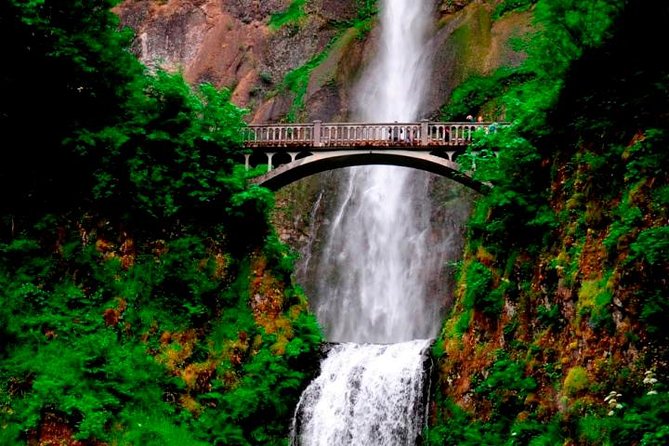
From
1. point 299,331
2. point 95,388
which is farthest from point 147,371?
point 299,331

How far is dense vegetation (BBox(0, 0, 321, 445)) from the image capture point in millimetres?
14742

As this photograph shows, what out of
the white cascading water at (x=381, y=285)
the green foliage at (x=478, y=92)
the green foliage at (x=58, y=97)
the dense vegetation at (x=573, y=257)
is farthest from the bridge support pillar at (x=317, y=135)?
the green foliage at (x=478, y=92)

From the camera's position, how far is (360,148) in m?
19.9

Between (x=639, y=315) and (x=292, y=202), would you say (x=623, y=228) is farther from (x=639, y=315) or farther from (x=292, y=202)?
(x=292, y=202)

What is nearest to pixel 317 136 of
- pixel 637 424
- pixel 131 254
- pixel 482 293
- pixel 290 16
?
pixel 131 254

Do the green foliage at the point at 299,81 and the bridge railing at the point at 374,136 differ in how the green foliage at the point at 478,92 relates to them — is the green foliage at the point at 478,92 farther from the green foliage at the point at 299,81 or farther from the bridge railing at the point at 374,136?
the bridge railing at the point at 374,136

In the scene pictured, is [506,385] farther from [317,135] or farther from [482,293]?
[317,135]

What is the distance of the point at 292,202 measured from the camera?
99.8 feet

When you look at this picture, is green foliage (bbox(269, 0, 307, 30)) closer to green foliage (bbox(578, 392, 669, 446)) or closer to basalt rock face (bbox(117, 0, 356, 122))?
basalt rock face (bbox(117, 0, 356, 122))

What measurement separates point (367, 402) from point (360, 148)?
7467 millimetres

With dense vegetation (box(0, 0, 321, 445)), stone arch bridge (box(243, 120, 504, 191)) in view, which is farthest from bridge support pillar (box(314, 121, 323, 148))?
dense vegetation (box(0, 0, 321, 445))

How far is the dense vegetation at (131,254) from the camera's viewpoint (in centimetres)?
1474

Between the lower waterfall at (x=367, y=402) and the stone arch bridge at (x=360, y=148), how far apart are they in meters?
5.52

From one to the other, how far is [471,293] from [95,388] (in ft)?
28.1
